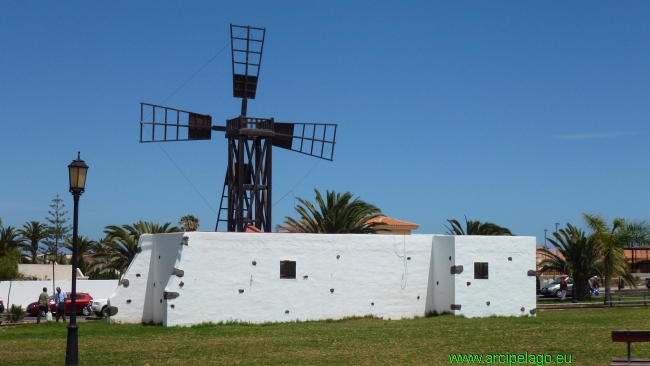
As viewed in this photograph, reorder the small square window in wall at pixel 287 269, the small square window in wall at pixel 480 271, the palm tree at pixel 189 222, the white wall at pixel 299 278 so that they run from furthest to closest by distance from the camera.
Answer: the palm tree at pixel 189 222 → the small square window in wall at pixel 480 271 → the small square window in wall at pixel 287 269 → the white wall at pixel 299 278

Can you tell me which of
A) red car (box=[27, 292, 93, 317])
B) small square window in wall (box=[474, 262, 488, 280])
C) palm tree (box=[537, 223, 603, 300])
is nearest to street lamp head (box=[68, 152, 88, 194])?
small square window in wall (box=[474, 262, 488, 280])

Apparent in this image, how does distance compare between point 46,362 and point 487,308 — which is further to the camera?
point 487,308

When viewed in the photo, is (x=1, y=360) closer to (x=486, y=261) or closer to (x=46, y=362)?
(x=46, y=362)

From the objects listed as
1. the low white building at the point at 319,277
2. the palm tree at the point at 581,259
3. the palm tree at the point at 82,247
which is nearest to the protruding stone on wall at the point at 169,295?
the low white building at the point at 319,277

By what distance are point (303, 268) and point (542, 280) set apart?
3698 centimetres

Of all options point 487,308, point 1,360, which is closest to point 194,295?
point 1,360

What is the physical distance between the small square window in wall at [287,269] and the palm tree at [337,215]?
995 cm

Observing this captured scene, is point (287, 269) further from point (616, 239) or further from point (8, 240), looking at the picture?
point (8, 240)

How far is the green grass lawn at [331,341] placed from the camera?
1603 cm

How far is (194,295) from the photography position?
23.1 metres

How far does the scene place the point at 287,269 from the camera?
79.6ft

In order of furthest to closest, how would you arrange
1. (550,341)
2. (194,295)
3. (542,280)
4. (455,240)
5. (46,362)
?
(542,280) → (455,240) → (194,295) → (550,341) → (46,362)

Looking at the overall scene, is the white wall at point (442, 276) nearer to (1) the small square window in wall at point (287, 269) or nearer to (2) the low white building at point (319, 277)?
(2) the low white building at point (319, 277)

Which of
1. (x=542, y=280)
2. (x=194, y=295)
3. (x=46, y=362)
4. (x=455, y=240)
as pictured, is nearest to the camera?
(x=46, y=362)
